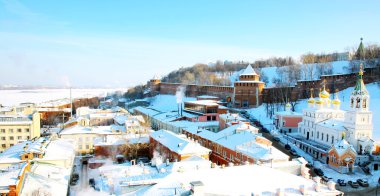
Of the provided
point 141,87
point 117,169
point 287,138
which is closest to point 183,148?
point 117,169

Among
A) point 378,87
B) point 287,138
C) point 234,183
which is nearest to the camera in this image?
point 234,183

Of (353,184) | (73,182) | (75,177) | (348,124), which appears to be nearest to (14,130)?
(75,177)

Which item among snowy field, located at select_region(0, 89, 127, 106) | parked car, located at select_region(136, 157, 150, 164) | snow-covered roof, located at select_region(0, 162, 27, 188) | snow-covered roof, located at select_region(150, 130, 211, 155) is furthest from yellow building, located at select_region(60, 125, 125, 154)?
snowy field, located at select_region(0, 89, 127, 106)

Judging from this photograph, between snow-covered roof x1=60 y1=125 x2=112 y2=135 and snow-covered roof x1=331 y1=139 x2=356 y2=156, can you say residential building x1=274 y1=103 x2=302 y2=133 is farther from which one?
snow-covered roof x1=60 y1=125 x2=112 y2=135

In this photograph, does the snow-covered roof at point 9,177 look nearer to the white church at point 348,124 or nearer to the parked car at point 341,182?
the parked car at point 341,182

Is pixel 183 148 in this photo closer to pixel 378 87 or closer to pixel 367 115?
pixel 367 115

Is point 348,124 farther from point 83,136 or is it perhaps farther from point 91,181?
point 83,136
